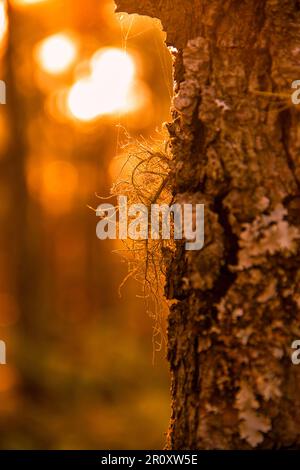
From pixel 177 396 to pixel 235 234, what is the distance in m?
0.45

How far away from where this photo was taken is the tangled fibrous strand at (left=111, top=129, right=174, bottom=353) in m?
1.75

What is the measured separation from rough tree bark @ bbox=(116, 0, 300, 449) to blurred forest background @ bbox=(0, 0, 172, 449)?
5145 millimetres

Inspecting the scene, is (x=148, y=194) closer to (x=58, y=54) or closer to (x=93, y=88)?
(x=93, y=88)

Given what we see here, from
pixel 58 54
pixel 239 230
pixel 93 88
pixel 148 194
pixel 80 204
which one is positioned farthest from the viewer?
pixel 80 204

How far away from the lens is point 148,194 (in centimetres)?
178

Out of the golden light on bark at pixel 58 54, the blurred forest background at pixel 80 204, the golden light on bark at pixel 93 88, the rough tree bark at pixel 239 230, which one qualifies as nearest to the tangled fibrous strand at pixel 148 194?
the rough tree bark at pixel 239 230

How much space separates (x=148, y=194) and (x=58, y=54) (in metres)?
10.9

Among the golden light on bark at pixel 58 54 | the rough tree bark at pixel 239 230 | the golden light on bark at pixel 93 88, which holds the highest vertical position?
the golden light on bark at pixel 58 54

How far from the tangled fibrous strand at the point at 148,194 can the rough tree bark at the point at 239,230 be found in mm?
255

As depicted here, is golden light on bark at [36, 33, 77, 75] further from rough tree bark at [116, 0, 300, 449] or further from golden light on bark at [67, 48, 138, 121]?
rough tree bark at [116, 0, 300, 449]

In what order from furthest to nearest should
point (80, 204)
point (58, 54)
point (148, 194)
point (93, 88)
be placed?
point (80, 204) < point (58, 54) < point (93, 88) < point (148, 194)

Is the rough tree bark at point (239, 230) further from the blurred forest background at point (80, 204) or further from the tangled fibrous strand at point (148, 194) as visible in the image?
the blurred forest background at point (80, 204)

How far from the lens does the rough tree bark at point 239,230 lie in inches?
53.6

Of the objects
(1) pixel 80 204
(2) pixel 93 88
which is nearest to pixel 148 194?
(2) pixel 93 88
